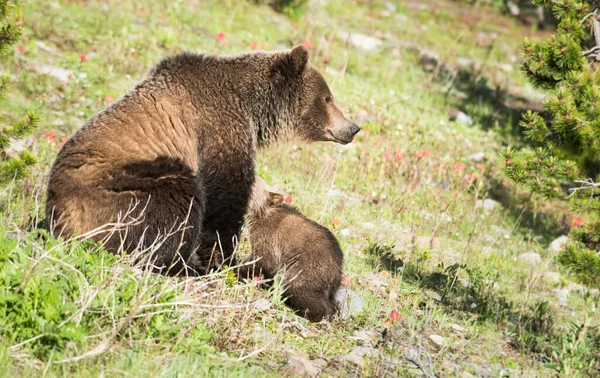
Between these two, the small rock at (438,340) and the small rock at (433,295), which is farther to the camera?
the small rock at (433,295)

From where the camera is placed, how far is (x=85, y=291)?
13.7 ft

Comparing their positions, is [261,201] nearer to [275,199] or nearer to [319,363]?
[275,199]

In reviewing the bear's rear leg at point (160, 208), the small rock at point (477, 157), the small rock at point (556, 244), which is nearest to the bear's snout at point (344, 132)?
the bear's rear leg at point (160, 208)

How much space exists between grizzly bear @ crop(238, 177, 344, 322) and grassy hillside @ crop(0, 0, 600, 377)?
8.9 inches

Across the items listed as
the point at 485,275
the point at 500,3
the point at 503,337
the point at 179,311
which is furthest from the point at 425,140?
the point at 500,3

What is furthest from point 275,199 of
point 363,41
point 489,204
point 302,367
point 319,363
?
point 363,41

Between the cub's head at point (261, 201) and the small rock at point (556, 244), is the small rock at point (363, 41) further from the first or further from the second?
the cub's head at point (261, 201)

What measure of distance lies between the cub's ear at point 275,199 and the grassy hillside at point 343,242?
2.98 ft

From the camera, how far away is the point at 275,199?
252 inches

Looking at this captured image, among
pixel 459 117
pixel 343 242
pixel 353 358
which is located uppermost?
pixel 353 358

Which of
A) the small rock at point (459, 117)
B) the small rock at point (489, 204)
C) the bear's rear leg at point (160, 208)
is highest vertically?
the bear's rear leg at point (160, 208)

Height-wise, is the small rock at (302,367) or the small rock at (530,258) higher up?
the small rock at (302,367)

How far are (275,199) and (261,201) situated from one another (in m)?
0.17

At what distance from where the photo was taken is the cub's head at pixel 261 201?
6.23 metres
